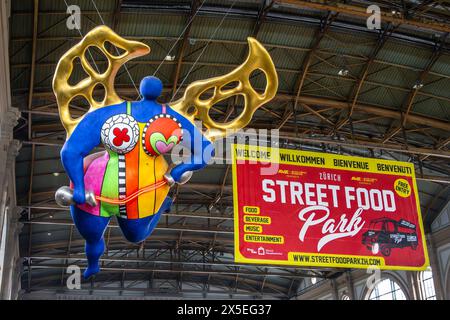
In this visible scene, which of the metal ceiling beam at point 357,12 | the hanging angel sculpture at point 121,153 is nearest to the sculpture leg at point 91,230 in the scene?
the hanging angel sculpture at point 121,153

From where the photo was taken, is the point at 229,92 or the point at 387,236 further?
the point at 387,236

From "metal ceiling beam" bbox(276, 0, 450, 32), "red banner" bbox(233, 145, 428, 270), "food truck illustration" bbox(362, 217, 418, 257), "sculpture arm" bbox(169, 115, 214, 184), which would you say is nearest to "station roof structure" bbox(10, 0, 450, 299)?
"metal ceiling beam" bbox(276, 0, 450, 32)

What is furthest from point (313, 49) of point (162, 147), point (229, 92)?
point (162, 147)

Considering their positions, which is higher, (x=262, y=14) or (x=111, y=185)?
(x=262, y=14)

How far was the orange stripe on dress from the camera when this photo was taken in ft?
16.5

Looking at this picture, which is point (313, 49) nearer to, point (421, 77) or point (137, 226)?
point (421, 77)

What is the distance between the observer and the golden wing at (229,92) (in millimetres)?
5539

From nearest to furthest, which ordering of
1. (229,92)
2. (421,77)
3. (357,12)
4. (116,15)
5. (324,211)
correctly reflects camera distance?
(229,92), (324,211), (357,12), (116,15), (421,77)

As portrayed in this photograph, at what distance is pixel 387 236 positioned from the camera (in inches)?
514

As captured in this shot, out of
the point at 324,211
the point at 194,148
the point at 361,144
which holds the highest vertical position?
the point at 361,144

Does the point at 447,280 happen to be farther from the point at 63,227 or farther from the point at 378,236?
the point at 63,227

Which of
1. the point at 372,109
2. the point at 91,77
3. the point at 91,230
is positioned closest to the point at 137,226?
the point at 91,230

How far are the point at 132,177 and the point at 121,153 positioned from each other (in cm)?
23

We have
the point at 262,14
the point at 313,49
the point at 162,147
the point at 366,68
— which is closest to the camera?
the point at 162,147
